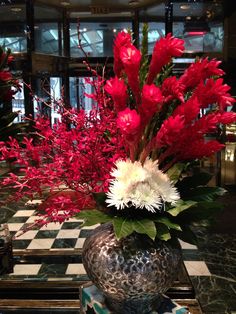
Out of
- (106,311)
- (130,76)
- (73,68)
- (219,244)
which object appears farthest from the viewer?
(73,68)

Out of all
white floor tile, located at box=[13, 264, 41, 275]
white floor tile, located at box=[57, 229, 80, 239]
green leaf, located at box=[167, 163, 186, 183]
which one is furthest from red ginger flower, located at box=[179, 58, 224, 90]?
white floor tile, located at box=[57, 229, 80, 239]

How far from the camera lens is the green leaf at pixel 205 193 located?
1.22 m

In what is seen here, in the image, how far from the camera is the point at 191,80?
1148 mm

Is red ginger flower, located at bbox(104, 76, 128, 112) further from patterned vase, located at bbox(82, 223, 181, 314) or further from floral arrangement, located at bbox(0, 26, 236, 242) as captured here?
patterned vase, located at bbox(82, 223, 181, 314)

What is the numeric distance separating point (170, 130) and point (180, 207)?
22 centimetres

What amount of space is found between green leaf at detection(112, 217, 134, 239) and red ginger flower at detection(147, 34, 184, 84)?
1.36 feet

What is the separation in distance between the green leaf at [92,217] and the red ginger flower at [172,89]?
38 cm

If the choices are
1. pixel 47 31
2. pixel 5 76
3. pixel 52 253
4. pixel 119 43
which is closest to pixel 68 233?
pixel 52 253

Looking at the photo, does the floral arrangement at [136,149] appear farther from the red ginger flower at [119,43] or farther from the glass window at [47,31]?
the glass window at [47,31]

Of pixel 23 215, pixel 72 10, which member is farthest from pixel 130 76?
pixel 72 10

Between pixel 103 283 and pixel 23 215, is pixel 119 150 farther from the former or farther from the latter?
pixel 23 215

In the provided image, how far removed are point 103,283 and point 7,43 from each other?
7818 mm

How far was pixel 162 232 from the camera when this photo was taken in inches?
44.4

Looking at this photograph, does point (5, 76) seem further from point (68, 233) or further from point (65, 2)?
point (65, 2)
